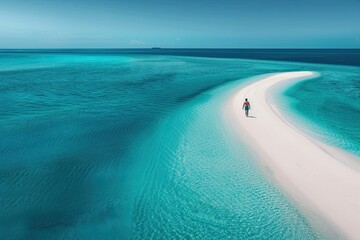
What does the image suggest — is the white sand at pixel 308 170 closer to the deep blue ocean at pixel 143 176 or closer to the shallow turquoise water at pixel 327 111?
the deep blue ocean at pixel 143 176

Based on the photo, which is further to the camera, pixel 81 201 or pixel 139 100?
pixel 139 100

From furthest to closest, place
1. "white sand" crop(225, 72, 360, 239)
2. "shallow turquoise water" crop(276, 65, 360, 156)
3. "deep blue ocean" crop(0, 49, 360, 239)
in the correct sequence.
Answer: "shallow turquoise water" crop(276, 65, 360, 156) → "white sand" crop(225, 72, 360, 239) → "deep blue ocean" crop(0, 49, 360, 239)

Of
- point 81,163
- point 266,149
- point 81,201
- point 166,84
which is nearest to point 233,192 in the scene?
point 266,149

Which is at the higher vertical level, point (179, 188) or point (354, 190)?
point (354, 190)

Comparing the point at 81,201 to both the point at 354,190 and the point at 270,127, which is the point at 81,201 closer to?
the point at 354,190

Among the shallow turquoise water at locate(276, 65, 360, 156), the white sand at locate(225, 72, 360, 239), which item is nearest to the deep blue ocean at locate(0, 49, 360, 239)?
the shallow turquoise water at locate(276, 65, 360, 156)

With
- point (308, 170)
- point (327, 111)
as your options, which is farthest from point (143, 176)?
point (327, 111)

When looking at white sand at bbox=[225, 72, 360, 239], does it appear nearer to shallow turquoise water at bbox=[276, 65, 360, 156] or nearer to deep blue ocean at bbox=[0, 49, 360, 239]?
deep blue ocean at bbox=[0, 49, 360, 239]

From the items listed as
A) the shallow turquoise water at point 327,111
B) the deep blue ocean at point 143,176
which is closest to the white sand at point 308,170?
the deep blue ocean at point 143,176

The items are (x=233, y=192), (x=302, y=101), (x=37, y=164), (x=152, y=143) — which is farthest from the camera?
(x=302, y=101)
